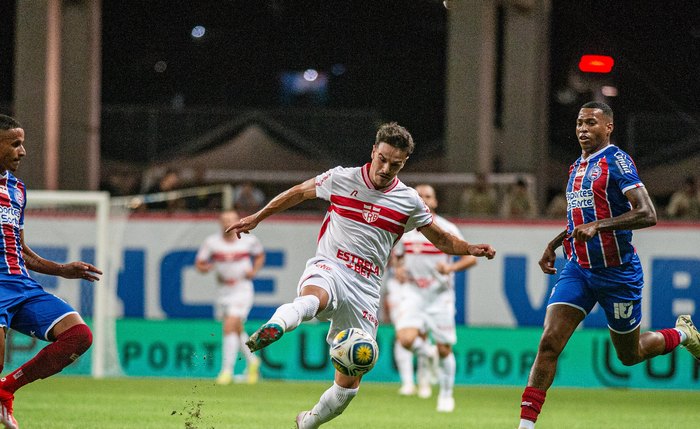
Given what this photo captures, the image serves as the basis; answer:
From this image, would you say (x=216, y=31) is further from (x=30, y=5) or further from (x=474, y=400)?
(x=474, y=400)

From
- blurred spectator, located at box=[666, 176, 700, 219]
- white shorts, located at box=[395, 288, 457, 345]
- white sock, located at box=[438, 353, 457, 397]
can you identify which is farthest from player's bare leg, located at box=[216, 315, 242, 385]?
blurred spectator, located at box=[666, 176, 700, 219]

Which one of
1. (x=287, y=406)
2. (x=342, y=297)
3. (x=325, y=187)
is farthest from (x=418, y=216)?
(x=287, y=406)

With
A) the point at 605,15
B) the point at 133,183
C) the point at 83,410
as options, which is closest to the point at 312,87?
the point at 605,15

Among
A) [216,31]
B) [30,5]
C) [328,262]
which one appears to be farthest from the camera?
[216,31]

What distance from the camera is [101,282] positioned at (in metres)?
15.4

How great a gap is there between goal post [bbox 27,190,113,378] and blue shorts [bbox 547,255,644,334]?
874 centimetres

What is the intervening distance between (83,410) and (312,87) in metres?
26.1

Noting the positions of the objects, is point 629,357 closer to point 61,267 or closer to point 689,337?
point 689,337

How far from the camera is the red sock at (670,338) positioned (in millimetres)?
8695

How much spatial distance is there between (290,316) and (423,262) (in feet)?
21.4

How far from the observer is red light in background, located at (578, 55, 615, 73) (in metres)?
23.6

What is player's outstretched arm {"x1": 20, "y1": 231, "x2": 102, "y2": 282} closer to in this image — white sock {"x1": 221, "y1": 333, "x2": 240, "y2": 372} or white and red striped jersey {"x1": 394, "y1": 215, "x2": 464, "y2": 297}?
white and red striped jersey {"x1": 394, "y1": 215, "x2": 464, "y2": 297}

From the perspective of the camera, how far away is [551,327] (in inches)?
309

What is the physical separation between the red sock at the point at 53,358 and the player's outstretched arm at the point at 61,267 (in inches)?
18.2
